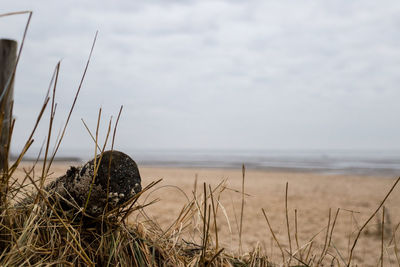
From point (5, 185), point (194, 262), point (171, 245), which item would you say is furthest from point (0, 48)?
point (194, 262)

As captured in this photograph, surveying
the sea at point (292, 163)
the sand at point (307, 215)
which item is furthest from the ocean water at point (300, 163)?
the sand at point (307, 215)

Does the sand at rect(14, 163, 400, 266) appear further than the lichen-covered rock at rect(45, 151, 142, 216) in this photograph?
Yes

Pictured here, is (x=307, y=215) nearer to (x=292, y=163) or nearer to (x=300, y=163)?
(x=292, y=163)

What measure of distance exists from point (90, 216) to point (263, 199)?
9049 mm

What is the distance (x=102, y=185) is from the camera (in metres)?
1.39

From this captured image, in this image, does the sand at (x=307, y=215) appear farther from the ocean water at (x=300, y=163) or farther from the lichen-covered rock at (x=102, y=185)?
the ocean water at (x=300, y=163)

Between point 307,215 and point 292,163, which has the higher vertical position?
point 292,163

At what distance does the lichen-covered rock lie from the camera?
1388mm

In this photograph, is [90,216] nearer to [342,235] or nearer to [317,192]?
[342,235]

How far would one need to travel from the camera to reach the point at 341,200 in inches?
407

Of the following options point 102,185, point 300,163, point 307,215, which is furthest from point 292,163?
point 102,185

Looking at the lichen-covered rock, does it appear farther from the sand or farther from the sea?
the sea

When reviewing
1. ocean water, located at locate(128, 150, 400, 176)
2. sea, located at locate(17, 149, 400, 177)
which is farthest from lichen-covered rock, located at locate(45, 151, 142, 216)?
ocean water, located at locate(128, 150, 400, 176)

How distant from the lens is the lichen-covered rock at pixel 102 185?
54.6 inches
